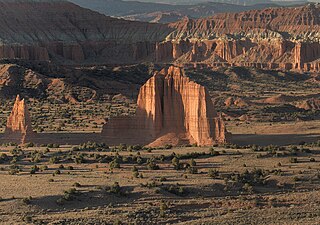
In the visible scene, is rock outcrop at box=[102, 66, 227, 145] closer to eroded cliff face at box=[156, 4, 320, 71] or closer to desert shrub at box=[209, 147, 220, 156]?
desert shrub at box=[209, 147, 220, 156]

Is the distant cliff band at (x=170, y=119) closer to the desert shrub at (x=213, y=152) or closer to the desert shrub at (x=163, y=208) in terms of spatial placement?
the desert shrub at (x=213, y=152)

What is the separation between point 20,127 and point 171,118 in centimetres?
1004

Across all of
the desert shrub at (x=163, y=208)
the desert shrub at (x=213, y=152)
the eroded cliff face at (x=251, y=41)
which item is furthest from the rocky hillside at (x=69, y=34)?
the desert shrub at (x=163, y=208)

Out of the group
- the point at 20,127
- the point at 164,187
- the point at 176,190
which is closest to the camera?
the point at 176,190

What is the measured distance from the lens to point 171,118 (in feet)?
138

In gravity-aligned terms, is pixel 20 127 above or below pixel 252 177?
above

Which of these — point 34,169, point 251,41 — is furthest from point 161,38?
point 34,169

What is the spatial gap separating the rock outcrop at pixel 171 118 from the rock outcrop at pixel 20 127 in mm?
5012

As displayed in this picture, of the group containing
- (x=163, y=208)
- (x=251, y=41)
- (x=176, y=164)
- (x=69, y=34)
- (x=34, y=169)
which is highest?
(x=69, y=34)

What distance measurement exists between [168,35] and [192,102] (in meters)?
135

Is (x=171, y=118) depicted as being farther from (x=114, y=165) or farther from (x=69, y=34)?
(x=69, y=34)

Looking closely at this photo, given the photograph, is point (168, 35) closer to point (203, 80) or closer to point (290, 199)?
point (203, 80)

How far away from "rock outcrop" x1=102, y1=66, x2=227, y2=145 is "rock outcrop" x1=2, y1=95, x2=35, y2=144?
501 centimetres

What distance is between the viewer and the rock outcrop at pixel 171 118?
40781 mm
